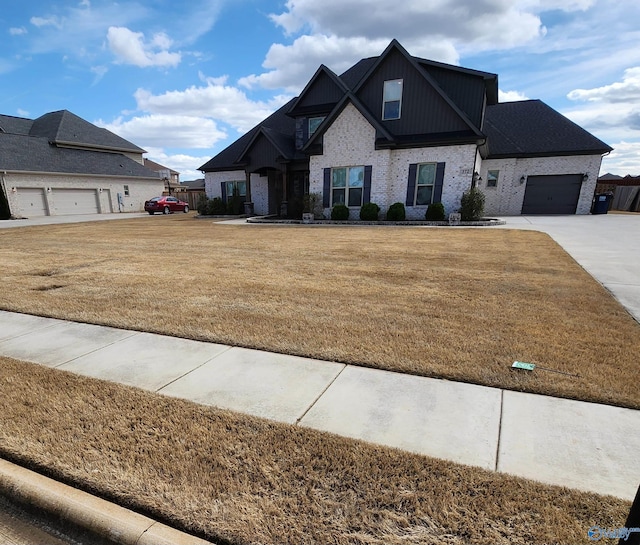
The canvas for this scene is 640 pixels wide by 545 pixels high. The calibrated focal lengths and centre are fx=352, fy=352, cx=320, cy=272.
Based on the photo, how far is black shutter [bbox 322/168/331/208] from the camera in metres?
17.6

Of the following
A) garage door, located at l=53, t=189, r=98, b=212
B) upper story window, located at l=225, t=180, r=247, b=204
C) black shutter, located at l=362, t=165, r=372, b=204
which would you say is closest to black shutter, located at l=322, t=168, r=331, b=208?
black shutter, located at l=362, t=165, r=372, b=204

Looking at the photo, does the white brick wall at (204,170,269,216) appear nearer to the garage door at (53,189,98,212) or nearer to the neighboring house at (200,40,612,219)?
the neighboring house at (200,40,612,219)

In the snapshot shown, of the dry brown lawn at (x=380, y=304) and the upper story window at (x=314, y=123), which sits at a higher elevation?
the upper story window at (x=314, y=123)

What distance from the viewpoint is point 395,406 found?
2672 mm

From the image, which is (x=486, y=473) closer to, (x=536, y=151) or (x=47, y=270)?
(x=47, y=270)

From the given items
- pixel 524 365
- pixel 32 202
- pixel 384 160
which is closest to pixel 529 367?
pixel 524 365

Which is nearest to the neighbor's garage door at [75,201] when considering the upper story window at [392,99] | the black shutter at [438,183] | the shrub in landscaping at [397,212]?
the upper story window at [392,99]

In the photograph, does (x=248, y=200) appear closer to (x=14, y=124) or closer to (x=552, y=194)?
(x=552, y=194)

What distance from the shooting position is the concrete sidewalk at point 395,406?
7.03ft

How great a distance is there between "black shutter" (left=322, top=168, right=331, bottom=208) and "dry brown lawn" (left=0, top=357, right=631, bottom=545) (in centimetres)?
1600

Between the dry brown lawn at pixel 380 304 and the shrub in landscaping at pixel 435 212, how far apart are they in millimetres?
6513

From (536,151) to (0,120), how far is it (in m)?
45.5

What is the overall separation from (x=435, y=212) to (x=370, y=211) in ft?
9.56

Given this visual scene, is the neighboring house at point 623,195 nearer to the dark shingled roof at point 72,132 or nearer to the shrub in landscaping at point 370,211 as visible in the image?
the shrub in landscaping at point 370,211
